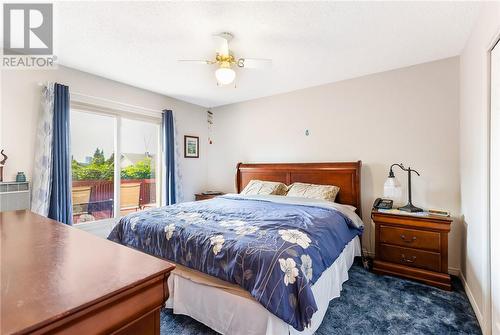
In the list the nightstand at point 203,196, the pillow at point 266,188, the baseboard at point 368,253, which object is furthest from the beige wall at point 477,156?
the nightstand at point 203,196

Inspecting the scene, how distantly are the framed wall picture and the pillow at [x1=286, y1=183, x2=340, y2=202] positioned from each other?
7.02ft

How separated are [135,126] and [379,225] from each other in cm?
379

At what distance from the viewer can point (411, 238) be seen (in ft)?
8.57

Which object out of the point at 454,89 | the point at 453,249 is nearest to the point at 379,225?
the point at 453,249

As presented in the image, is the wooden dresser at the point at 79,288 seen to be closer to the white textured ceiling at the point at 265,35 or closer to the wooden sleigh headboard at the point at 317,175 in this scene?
the white textured ceiling at the point at 265,35

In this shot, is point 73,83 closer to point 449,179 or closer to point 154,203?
point 154,203

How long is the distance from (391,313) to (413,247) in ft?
2.84

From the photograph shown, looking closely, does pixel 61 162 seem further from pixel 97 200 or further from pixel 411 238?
pixel 411 238

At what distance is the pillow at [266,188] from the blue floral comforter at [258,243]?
0.84 m

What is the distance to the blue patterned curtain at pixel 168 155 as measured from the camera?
163 inches

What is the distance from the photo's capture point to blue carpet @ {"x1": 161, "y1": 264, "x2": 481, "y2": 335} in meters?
1.87

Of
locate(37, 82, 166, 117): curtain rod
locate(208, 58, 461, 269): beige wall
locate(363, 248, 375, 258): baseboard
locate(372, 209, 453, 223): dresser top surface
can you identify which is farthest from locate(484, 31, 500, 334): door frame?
locate(37, 82, 166, 117): curtain rod

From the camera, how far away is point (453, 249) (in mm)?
2766

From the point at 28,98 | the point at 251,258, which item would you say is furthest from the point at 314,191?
the point at 28,98
